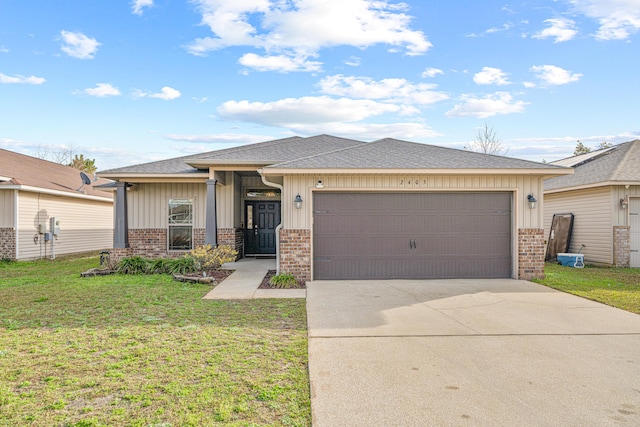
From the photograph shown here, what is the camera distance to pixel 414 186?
9.30 m

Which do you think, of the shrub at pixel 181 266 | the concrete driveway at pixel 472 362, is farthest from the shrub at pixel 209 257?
the concrete driveway at pixel 472 362

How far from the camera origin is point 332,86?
648 inches

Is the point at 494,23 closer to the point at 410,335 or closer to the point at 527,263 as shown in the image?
the point at 527,263

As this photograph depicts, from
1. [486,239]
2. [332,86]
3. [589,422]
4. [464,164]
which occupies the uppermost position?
[332,86]

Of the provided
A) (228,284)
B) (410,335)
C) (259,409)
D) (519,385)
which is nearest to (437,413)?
(519,385)

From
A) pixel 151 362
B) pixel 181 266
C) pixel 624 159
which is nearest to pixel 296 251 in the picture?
pixel 181 266

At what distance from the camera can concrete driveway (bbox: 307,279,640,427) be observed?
3025 millimetres

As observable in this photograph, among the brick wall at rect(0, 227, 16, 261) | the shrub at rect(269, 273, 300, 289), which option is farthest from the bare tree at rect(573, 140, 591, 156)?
the brick wall at rect(0, 227, 16, 261)

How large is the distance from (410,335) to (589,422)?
2.31 metres

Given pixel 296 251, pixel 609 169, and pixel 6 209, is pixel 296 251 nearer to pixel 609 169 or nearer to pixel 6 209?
pixel 609 169

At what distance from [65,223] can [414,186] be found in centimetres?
1407

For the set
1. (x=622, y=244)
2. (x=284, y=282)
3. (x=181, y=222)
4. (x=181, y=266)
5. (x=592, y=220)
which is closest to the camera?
(x=284, y=282)

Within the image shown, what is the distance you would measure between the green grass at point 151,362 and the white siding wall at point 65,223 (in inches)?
332

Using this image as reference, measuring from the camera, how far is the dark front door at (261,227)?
14.4m
